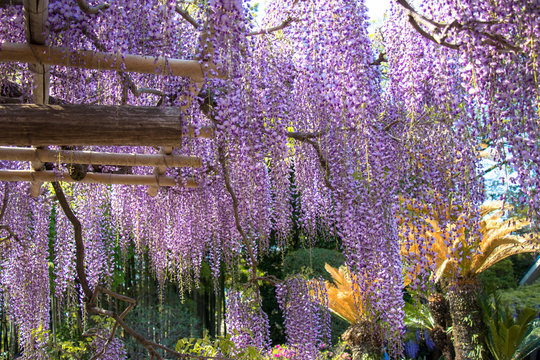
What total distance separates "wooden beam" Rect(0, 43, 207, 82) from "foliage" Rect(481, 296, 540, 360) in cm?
595

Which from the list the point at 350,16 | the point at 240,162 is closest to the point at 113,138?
the point at 240,162

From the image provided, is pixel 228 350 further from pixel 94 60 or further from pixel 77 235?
pixel 94 60

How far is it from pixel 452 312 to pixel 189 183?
15.9 feet

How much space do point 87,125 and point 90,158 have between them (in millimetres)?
1019

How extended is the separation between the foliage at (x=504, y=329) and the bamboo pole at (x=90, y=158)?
210 inches

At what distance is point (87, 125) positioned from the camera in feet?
8.32

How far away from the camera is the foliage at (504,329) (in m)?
6.94

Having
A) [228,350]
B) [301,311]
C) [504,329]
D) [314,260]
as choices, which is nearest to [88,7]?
[228,350]

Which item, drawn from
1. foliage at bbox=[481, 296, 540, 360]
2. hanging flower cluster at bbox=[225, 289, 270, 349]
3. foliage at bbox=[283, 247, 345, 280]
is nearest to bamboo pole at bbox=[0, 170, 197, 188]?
hanging flower cluster at bbox=[225, 289, 270, 349]

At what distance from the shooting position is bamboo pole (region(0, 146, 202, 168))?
3.31m

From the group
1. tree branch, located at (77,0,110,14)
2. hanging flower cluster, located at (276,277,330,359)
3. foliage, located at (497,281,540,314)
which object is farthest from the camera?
foliage, located at (497,281,540,314)

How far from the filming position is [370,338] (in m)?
7.61

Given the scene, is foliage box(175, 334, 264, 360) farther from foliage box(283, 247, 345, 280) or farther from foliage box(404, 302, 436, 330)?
Result: foliage box(283, 247, 345, 280)

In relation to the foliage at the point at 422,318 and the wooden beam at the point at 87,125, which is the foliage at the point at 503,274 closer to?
the foliage at the point at 422,318
